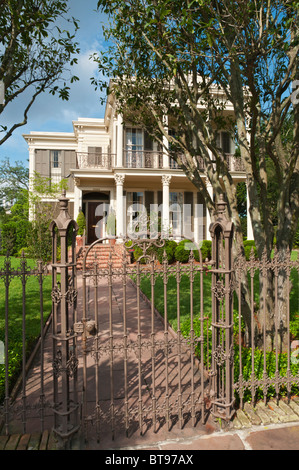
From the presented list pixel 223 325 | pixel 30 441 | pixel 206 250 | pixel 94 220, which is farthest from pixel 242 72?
pixel 94 220

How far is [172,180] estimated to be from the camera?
18.1 m

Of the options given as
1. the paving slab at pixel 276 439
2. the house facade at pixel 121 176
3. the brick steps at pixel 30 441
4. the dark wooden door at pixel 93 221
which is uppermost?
the house facade at pixel 121 176

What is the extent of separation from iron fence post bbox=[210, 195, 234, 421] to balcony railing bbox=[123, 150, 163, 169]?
1423 centimetres

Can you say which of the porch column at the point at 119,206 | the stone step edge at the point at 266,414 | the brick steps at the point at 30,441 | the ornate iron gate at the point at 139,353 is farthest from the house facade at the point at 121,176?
the brick steps at the point at 30,441

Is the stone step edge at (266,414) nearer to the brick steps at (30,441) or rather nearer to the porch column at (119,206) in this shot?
the brick steps at (30,441)

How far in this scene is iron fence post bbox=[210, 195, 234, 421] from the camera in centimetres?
347

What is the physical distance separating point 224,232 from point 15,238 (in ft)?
58.8

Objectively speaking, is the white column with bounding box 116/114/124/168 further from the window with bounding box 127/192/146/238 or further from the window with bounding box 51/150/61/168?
the window with bounding box 51/150/61/168

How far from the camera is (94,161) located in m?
18.2

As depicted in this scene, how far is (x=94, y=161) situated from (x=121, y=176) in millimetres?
2670

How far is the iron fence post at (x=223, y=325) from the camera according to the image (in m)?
3.47

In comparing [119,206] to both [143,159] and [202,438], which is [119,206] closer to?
[143,159]

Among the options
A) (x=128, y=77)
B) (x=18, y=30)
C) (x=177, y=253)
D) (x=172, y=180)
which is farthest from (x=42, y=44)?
(x=172, y=180)

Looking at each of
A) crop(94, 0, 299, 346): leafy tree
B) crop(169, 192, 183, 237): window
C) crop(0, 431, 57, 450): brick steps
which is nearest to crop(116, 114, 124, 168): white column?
crop(169, 192, 183, 237): window
